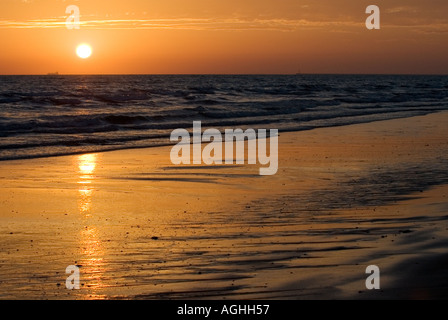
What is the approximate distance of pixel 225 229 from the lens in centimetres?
815

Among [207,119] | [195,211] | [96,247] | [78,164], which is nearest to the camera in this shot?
[96,247]

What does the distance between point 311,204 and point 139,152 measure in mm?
8445

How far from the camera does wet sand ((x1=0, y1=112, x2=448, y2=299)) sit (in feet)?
19.6

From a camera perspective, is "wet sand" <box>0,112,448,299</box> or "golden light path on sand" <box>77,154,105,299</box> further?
"golden light path on sand" <box>77,154,105,299</box>

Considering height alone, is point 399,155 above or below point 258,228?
above

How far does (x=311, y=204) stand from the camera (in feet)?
31.9

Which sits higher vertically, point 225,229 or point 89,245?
point 225,229

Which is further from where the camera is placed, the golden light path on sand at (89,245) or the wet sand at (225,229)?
the golden light path on sand at (89,245)

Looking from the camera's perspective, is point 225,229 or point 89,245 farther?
point 225,229

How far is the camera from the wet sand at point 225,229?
5988mm

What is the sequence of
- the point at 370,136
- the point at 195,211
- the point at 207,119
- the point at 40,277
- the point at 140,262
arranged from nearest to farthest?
the point at 40,277 → the point at 140,262 → the point at 195,211 → the point at 370,136 → the point at 207,119

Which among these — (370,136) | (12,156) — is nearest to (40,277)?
(12,156)

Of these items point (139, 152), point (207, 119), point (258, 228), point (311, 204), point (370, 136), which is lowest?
point (258, 228)
